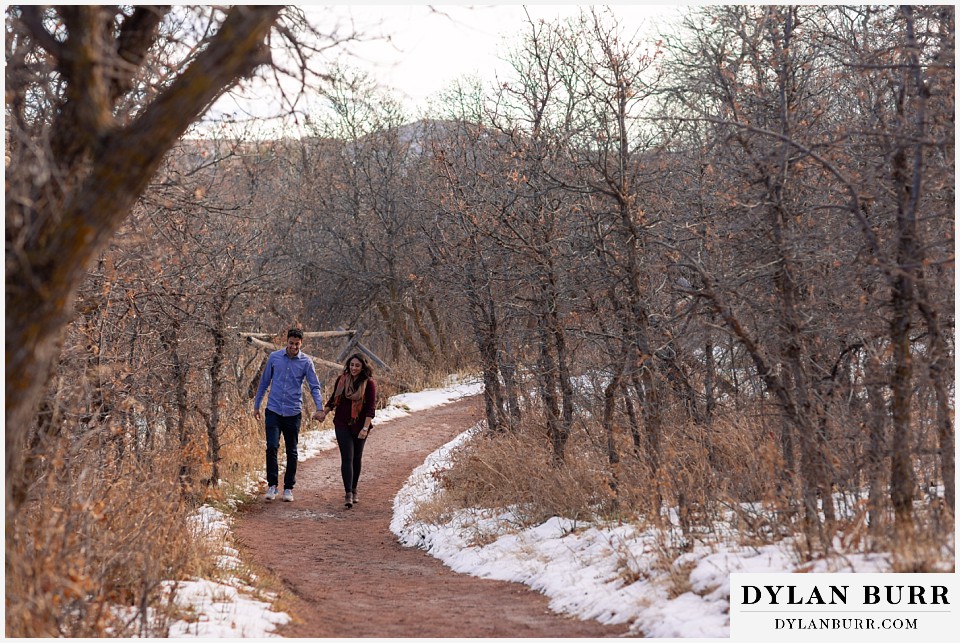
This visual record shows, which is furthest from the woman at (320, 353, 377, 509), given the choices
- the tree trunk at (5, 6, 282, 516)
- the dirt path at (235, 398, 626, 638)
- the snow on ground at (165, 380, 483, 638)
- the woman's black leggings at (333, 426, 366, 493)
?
the tree trunk at (5, 6, 282, 516)

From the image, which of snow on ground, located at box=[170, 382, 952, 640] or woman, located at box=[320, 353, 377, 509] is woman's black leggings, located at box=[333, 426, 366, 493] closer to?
woman, located at box=[320, 353, 377, 509]

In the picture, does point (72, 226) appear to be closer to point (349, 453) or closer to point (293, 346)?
point (293, 346)

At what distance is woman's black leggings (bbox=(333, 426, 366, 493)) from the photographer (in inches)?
419

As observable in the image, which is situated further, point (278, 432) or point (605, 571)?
point (278, 432)

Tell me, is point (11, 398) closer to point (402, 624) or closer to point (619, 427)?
point (402, 624)

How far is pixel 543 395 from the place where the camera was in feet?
36.6

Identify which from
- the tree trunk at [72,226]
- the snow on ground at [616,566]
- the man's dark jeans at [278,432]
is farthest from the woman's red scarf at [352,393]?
the tree trunk at [72,226]

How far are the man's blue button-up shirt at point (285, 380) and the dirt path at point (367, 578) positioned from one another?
1216 millimetres

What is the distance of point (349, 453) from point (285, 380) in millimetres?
1117

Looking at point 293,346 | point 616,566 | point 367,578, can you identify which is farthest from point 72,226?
point 293,346

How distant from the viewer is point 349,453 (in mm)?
10758

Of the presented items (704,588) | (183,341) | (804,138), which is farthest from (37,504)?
(804,138)

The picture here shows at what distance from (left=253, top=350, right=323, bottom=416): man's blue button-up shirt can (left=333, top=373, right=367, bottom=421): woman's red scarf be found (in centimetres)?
35

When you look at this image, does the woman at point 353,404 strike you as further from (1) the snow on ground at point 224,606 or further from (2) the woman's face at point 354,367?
(1) the snow on ground at point 224,606
